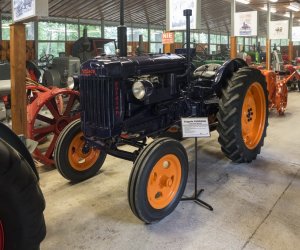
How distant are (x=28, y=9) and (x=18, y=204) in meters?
1.80

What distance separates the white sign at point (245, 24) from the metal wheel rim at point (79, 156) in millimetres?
7048

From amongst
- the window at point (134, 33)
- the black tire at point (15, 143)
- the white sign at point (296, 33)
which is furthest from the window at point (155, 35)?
the black tire at point (15, 143)

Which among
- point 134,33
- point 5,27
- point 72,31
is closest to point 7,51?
point 5,27

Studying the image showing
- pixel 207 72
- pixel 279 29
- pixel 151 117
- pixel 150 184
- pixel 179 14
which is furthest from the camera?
pixel 279 29

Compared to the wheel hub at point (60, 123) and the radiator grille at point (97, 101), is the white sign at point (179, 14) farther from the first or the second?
the radiator grille at point (97, 101)

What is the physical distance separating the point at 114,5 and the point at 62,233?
35.7ft

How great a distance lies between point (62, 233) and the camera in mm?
2352

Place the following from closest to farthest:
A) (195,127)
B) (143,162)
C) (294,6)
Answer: (143,162) < (195,127) < (294,6)

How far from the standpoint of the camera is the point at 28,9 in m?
2.60

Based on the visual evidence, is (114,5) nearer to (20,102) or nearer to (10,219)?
(20,102)

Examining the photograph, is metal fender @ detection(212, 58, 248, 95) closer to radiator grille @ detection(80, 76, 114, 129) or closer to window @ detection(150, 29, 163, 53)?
radiator grille @ detection(80, 76, 114, 129)

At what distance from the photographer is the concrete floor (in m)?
2.24

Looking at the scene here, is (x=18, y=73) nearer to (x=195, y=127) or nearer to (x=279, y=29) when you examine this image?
(x=195, y=127)

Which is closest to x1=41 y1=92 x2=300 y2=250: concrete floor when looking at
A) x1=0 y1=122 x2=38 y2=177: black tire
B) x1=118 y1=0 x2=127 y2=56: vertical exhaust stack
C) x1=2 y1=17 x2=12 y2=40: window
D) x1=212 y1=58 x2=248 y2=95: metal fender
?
x1=0 y1=122 x2=38 y2=177: black tire
